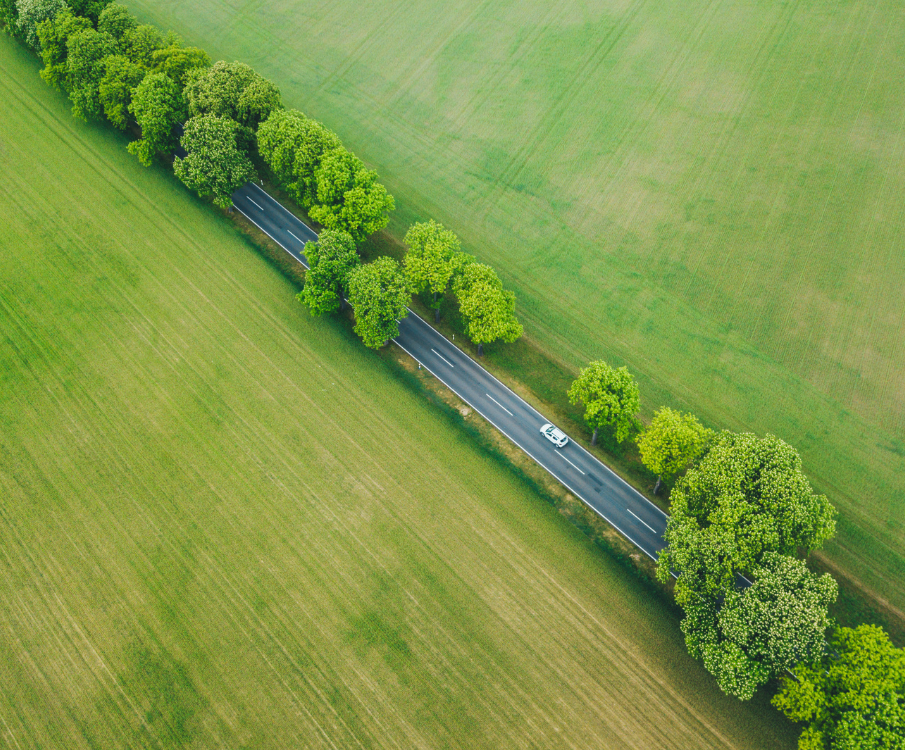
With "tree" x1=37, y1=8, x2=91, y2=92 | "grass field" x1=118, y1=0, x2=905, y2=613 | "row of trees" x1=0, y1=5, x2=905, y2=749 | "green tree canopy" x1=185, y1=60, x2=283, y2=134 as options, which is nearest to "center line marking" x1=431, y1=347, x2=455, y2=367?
"row of trees" x1=0, y1=5, x2=905, y2=749

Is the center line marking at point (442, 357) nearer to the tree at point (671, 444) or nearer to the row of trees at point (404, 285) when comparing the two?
the row of trees at point (404, 285)

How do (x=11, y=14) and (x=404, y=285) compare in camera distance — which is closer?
(x=404, y=285)

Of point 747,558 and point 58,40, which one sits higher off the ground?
point 58,40

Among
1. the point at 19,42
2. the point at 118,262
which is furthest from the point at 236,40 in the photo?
the point at 118,262

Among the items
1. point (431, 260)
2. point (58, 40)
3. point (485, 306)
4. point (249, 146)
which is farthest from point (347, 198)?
point (58, 40)

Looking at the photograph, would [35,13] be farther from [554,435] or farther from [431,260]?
[554,435]

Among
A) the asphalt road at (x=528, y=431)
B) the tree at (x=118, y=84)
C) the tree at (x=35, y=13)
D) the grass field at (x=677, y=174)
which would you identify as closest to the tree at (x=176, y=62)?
the tree at (x=118, y=84)

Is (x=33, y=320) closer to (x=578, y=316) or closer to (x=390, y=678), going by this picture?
(x=390, y=678)

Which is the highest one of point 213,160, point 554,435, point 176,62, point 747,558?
point 176,62
